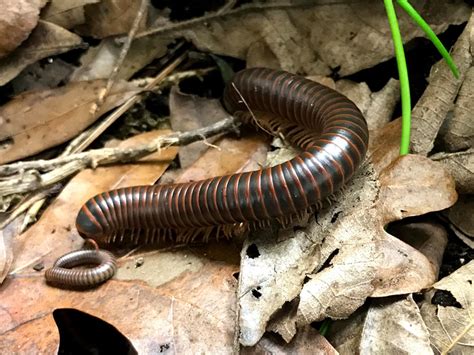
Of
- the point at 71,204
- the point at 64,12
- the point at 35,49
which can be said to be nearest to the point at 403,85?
the point at 71,204

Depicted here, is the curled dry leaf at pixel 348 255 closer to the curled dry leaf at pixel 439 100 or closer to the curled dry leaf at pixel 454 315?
the curled dry leaf at pixel 454 315

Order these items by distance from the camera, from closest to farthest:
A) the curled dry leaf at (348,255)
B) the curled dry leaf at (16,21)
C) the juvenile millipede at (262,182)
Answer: the curled dry leaf at (348,255), the juvenile millipede at (262,182), the curled dry leaf at (16,21)

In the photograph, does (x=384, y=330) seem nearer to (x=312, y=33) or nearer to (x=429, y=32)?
(x=429, y=32)

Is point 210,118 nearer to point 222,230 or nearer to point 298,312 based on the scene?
point 222,230

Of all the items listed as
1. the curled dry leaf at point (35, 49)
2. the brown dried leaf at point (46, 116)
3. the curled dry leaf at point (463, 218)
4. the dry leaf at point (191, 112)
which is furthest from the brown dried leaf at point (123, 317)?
the curled dry leaf at point (35, 49)

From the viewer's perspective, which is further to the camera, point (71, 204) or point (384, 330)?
point (71, 204)
